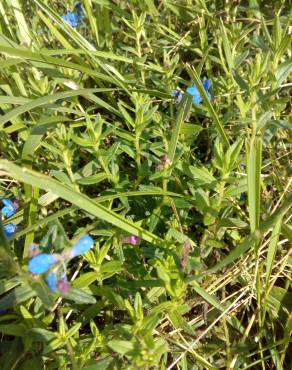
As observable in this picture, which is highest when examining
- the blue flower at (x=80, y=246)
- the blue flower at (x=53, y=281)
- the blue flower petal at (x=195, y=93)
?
the blue flower petal at (x=195, y=93)

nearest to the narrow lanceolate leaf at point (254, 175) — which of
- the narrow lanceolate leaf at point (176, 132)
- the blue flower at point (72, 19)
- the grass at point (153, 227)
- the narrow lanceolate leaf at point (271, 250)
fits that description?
the grass at point (153, 227)

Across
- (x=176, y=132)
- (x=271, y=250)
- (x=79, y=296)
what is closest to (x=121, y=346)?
(x=79, y=296)

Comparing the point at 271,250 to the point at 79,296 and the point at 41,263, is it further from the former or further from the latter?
the point at 41,263

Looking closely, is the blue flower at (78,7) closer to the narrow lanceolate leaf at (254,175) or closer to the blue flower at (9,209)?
the blue flower at (9,209)

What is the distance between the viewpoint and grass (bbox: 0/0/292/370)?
150 cm

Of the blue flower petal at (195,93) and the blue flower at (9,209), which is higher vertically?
the blue flower petal at (195,93)

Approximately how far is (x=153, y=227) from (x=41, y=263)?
629mm

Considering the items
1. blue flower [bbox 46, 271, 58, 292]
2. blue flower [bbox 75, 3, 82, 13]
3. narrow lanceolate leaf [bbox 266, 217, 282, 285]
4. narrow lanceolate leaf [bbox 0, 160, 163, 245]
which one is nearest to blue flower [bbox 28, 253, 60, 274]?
blue flower [bbox 46, 271, 58, 292]

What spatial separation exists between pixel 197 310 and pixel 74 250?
0.81 meters

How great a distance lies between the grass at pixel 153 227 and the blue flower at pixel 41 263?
0.20ft

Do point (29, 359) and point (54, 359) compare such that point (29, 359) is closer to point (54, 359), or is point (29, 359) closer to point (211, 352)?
point (54, 359)

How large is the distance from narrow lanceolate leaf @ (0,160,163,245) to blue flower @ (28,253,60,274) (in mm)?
208

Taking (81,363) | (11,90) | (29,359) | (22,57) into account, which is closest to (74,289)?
(81,363)

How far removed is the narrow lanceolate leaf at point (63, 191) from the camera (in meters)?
1.24
